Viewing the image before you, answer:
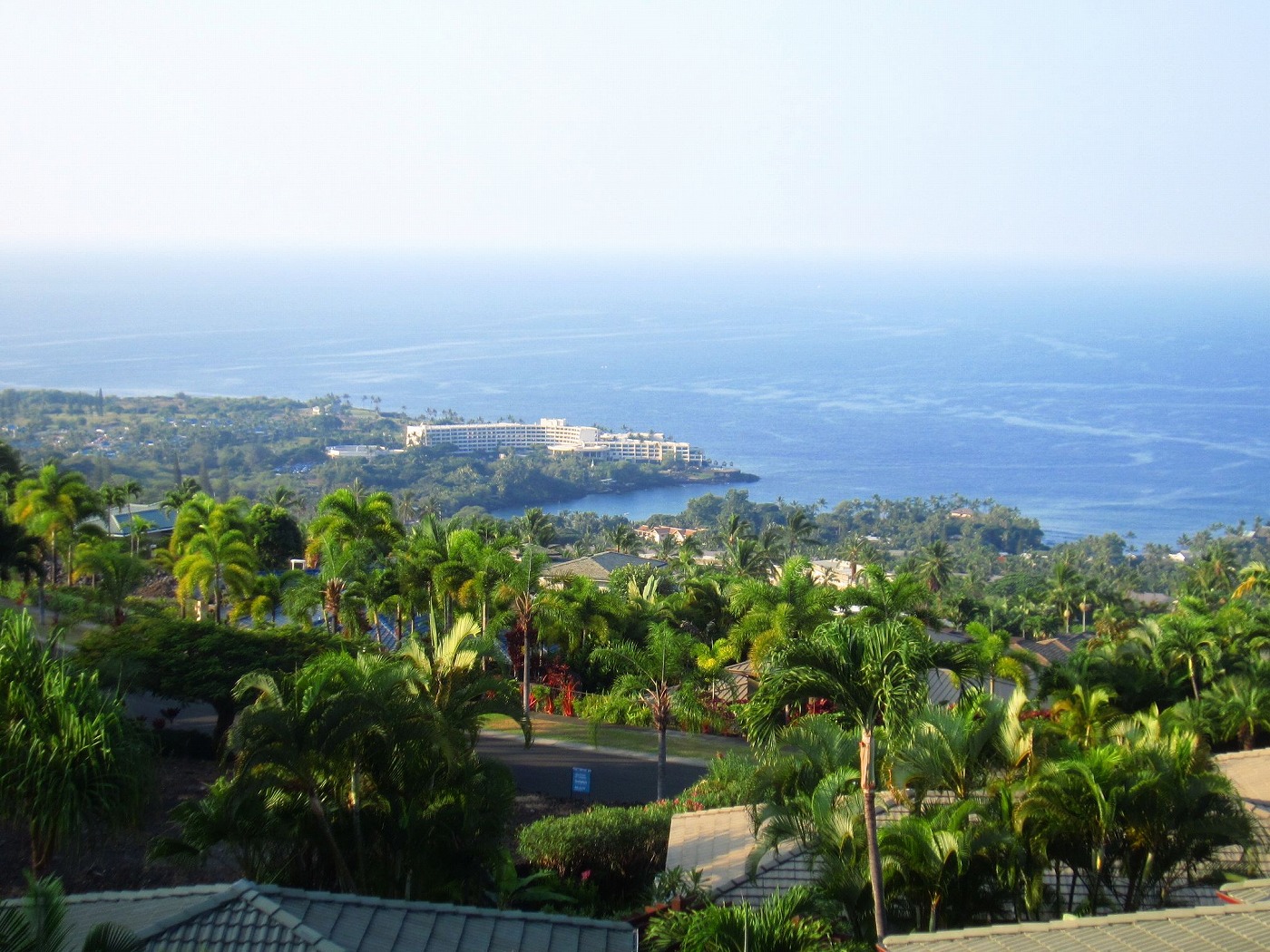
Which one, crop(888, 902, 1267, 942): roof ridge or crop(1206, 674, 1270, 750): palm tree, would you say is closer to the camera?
crop(888, 902, 1267, 942): roof ridge

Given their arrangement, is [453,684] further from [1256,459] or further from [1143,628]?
[1256,459]

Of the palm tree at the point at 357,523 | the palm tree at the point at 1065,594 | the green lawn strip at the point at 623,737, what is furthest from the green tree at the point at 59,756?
the palm tree at the point at 1065,594

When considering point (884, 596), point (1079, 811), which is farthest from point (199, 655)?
point (1079, 811)

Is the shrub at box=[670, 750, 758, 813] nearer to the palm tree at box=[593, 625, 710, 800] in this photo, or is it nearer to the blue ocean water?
the palm tree at box=[593, 625, 710, 800]

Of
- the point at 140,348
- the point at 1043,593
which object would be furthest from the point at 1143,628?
the point at 140,348

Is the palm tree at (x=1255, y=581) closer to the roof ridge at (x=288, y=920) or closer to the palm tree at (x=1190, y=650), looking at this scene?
the palm tree at (x=1190, y=650)

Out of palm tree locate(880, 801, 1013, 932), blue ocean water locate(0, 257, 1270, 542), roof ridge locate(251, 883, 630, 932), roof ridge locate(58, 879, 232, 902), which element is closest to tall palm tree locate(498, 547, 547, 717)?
palm tree locate(880, 801, 1013, 932)
